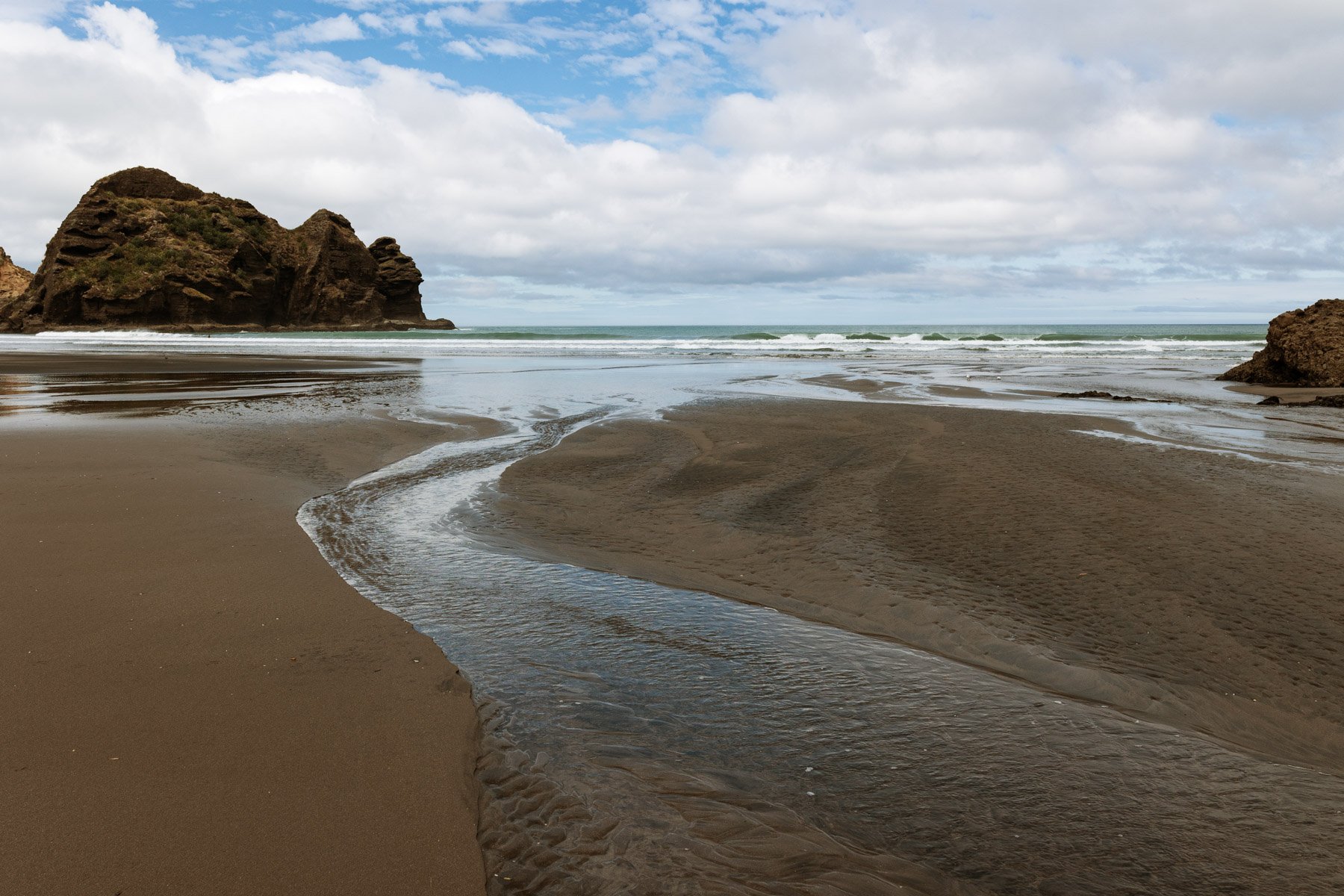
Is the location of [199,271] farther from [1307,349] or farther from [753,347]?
[1307,349]

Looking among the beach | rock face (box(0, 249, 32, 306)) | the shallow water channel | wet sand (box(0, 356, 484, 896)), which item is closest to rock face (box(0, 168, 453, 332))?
rock face (box(0, 249, 32, 306))

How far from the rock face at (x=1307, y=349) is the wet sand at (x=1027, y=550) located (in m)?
13.1

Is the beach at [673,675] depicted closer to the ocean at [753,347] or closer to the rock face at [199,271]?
the ocean at [753,347]

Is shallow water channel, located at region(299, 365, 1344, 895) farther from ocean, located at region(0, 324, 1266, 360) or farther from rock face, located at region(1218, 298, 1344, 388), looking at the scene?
ocean, located at region(0, 324, 1266, 360)

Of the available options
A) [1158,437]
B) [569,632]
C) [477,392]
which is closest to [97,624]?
[569,632]

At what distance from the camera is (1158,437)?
10.2m

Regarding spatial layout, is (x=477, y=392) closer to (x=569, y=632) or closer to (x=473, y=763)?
(x=569, y=632)

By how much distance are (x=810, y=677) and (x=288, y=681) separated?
229 centimetres

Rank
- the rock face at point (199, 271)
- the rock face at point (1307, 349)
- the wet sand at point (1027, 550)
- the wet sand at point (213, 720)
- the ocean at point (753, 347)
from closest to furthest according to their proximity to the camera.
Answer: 1. the wet sand at point (213, 720)
2. the wet sand at point (1027, 550)
3. the rock face at point (1307, 349)
4. the ocean at point (753, 347)
5. the rock face at point (199, 271)

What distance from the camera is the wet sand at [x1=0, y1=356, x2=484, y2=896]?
221 cm

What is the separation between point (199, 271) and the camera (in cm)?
6975

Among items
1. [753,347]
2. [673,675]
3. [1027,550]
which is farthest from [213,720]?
[753,347]

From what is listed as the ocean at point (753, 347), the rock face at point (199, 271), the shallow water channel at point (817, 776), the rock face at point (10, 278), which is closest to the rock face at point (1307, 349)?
the ocean at point (753, 347)

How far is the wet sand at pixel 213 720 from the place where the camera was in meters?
2.21
